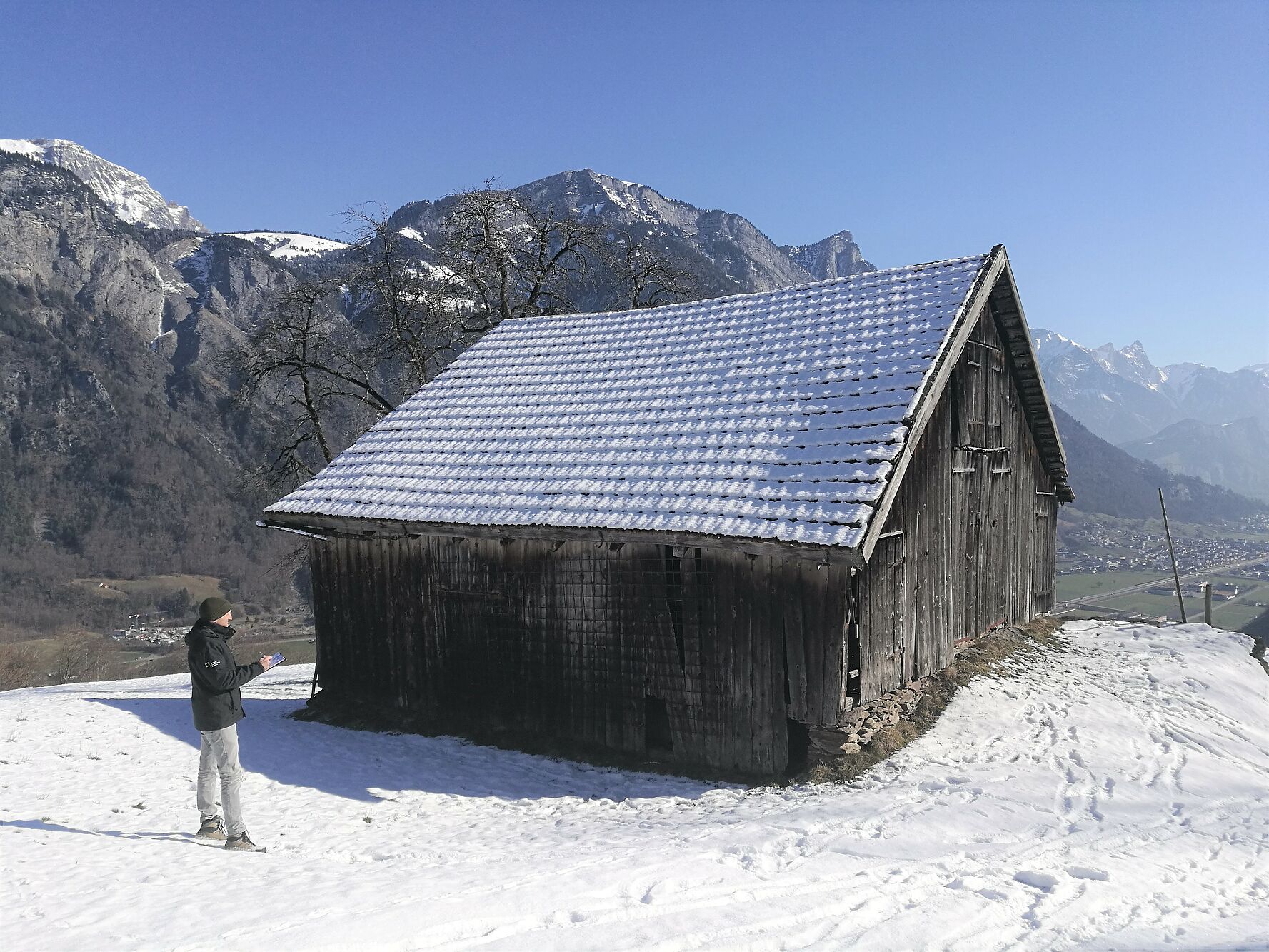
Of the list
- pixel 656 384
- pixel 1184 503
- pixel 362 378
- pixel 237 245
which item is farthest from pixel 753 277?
pixel 656 384

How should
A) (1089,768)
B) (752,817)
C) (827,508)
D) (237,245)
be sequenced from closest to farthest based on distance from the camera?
(752,817) → (827,508) → (1089,768) → (237,245)

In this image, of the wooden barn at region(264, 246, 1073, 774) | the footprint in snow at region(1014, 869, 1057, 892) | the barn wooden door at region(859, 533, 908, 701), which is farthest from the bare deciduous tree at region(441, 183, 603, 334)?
the footprint in snow at region(1014, 869, 1057, 892)

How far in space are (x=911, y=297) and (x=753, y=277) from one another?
467 ft

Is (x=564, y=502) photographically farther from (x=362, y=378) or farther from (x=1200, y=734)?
(x=362, y=378)

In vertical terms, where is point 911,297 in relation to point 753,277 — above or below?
below

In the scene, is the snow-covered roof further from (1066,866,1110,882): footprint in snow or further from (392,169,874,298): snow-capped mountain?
(392,169,874,298): snow-capped mountain

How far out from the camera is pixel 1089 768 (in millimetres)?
9367

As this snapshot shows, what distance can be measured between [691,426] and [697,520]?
2.19 metres

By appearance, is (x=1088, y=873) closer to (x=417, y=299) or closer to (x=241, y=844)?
(x=241, y=844)

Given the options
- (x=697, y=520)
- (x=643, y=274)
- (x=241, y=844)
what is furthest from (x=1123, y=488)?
(x=241, y=844)

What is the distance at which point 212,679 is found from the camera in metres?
6.61

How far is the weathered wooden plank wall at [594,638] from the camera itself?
30.7 ft

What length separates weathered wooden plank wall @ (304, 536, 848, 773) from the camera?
937 cm

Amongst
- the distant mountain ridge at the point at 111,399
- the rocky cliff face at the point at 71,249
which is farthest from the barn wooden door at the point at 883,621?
the rocky cliff face at the point at 71,249
